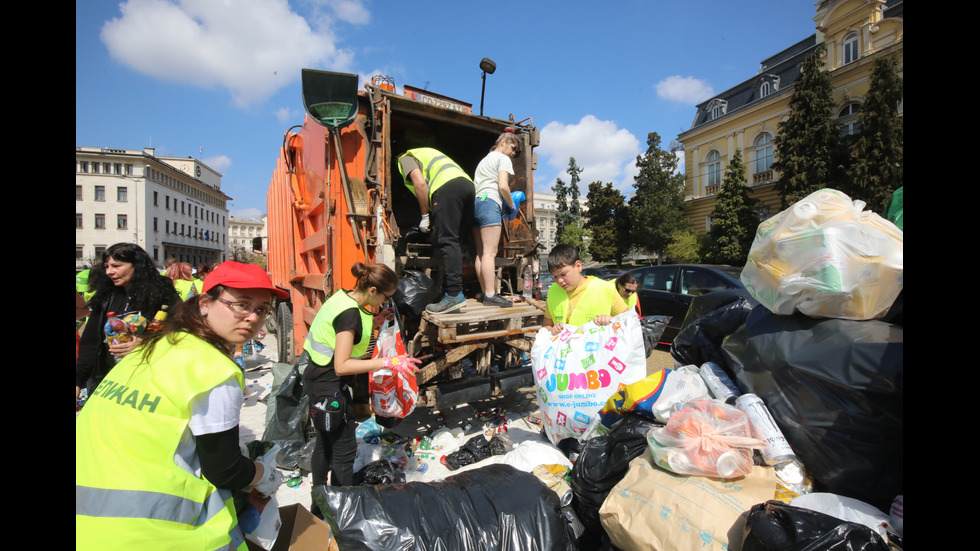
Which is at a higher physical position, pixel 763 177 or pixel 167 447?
pixel 763 177

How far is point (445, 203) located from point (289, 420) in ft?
6.18

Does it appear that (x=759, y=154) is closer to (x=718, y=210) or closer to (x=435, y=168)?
(x=718, y=210)

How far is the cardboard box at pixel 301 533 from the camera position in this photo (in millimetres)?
1527

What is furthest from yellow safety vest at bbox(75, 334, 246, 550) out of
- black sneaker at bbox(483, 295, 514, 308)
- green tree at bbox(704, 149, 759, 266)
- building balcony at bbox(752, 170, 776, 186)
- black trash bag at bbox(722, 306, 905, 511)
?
building balcony at bbox(752, 170, 776, 186)

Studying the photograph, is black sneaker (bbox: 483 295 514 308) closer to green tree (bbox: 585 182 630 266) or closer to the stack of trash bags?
the stack of trash bags

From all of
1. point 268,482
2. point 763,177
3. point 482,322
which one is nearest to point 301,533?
point 268,482

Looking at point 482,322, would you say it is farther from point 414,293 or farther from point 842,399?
point 842,399

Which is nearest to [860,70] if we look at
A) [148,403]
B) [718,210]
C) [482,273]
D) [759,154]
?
[759,154]

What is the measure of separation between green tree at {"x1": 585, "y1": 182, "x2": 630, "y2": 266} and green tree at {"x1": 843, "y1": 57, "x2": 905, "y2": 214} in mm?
11107

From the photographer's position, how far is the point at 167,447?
3.51ft

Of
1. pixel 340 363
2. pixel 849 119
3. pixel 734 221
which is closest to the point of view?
pixel 340 363

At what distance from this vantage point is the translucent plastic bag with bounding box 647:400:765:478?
143 cm
